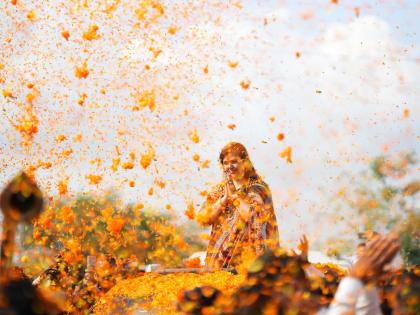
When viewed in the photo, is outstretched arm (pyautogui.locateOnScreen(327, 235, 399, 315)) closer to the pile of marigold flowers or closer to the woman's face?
the pile of marigold flowers

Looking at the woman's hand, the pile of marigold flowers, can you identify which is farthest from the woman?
the woman's hand

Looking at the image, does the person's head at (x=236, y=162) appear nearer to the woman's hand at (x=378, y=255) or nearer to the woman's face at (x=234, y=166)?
the woman's face at (x=234, y=166)

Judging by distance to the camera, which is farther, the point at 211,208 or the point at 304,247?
the point at 211,208

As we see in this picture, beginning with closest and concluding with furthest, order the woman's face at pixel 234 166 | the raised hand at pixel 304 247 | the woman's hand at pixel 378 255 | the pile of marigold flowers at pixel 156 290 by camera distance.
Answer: the woman's hand at pixel 378 255
the raised hand at pixel 304 247
the pile of marigold flowers at pixel 156 290
the woman's face at pixel 234 166

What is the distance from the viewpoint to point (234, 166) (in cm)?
1012

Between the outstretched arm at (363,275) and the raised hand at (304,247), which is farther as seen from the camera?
the raised hand at (304,247)

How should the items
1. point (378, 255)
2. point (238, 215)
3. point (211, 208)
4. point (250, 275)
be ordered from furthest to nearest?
point (211, 208) → point (238, 215) → point (250, 275) → point (378, 255)

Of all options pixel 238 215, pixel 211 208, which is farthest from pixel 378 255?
pixel 211 208

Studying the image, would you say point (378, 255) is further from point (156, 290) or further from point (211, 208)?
point (211, 208)

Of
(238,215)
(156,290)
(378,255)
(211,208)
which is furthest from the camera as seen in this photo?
(211,208)

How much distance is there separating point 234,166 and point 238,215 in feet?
2.02

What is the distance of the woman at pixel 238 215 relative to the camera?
995 centimetres

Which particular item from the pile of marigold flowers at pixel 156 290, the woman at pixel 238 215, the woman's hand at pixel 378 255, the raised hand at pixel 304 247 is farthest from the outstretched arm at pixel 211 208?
the woman's hand at pixel 378 255

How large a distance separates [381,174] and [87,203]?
68.5 ft
